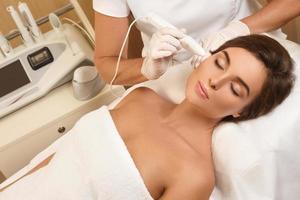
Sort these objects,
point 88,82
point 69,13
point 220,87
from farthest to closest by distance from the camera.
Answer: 1. point 69,13
2. point 88,82
3. point 220,87

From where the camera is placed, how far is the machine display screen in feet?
5.35

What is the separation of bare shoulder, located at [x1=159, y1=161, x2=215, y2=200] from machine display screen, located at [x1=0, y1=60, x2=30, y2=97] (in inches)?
32.5

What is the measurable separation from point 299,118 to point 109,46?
2.28 feet

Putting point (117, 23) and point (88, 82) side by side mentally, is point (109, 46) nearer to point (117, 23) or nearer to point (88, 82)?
point (117, 23)

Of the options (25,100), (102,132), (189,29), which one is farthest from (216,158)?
(25,100)

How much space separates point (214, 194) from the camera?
4.04 feet

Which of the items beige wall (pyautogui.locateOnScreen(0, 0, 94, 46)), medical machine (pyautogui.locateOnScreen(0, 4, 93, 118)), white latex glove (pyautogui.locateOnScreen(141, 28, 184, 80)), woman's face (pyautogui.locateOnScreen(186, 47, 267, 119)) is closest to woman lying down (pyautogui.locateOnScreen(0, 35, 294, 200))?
woman's face (pyautogui.locateOnScreen(186, 47, 267, 119))

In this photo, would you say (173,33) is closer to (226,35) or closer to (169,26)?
(169,26)

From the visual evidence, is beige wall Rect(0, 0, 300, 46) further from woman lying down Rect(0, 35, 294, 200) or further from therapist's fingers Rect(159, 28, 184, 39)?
therapist's fingers Rect(159, 28, 184, 39)

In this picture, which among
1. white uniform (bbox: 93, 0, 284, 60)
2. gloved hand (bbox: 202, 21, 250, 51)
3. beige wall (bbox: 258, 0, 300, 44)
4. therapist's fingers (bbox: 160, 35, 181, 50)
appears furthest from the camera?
beige wall (bbox: 258, 0, 300, 44)

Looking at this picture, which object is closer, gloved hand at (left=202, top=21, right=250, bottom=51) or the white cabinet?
gloved hand at (left=202, top=21, right=250, bottom=51)

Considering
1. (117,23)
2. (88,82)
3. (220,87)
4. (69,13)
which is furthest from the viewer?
(69,13)

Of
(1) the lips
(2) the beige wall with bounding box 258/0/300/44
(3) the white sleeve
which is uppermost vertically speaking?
(3) the white sleeve

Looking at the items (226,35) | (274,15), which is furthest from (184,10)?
(274,15)
